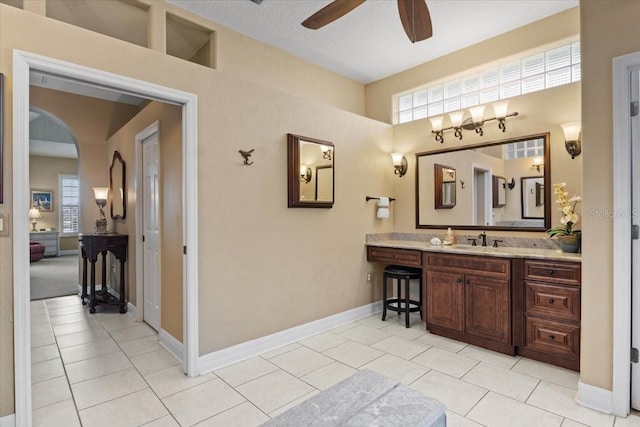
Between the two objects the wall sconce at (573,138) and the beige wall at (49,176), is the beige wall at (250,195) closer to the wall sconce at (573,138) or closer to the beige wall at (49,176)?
the wall sconce at (573,138)

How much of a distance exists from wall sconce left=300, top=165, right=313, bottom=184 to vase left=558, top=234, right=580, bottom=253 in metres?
2.42

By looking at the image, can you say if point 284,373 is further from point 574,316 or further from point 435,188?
point 435,188

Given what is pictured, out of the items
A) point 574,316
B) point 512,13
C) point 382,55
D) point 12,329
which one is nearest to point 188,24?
point 382,55

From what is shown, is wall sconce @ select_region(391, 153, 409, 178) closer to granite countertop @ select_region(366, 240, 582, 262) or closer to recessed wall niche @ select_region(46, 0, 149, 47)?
granite countertop @ select_region(366, 240, 582, 262)

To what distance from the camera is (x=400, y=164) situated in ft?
14.6

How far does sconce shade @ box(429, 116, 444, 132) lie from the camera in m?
4.09

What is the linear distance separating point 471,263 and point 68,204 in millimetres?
11251

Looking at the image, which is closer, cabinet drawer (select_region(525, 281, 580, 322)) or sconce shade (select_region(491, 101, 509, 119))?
cabinet drawer (select_region(525, 281, 580, 322))

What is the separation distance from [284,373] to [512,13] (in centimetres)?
398

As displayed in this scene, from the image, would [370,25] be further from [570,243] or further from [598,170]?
[570,243]

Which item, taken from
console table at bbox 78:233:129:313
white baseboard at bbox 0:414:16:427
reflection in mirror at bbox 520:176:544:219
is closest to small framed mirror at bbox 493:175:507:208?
reflection in mirror at bbox 520:176:544:219

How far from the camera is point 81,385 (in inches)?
100

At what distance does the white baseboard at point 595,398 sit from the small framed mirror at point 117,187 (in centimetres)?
514

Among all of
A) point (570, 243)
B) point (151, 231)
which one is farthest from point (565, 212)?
point (151, 231)
